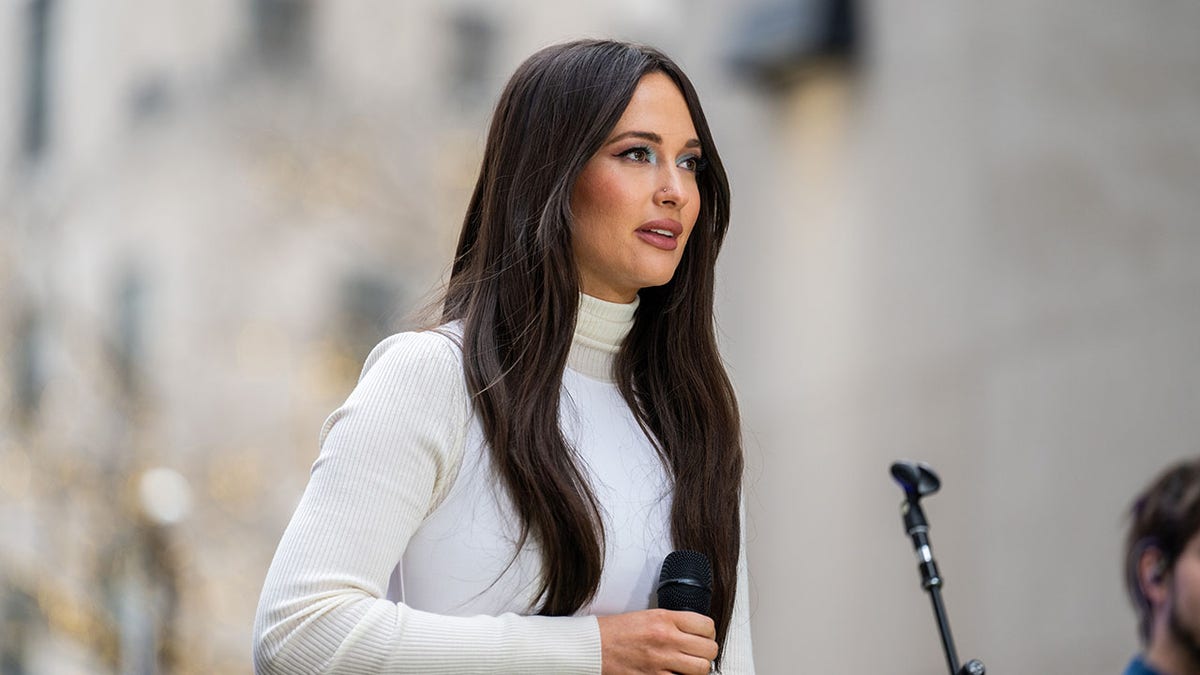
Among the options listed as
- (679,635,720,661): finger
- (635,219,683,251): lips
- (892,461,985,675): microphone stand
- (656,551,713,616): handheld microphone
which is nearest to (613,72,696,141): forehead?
(635,219,683,251): lips

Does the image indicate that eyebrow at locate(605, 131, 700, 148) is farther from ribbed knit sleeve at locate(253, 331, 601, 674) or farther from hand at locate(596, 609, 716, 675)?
hand at locate(596, 609, 716, 675)

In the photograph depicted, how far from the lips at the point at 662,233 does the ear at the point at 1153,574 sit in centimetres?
207

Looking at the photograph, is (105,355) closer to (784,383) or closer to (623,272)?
(784,383)

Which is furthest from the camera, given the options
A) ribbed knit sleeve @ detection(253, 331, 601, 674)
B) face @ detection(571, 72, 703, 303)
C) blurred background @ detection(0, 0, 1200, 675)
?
blurred background @ detection(0, 0, 1200, 675)

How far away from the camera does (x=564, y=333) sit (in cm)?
243

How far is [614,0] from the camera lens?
16.7 m

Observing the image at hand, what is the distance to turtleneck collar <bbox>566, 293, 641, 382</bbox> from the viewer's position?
253cm

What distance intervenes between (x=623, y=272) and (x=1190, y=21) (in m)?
5.73

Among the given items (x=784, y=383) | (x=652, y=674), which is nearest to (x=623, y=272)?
(x=652, y=674)

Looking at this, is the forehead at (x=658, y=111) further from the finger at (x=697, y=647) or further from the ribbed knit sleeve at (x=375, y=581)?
the finger at (x=697, y=647)

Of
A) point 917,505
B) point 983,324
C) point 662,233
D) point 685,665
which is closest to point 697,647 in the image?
point 685,665

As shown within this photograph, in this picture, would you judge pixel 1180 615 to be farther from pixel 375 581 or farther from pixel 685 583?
pixel 375 581

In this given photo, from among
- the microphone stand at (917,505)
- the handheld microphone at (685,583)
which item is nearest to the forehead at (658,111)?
the handheld microphone at (685,583)

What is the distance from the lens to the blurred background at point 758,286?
765 centimetres
